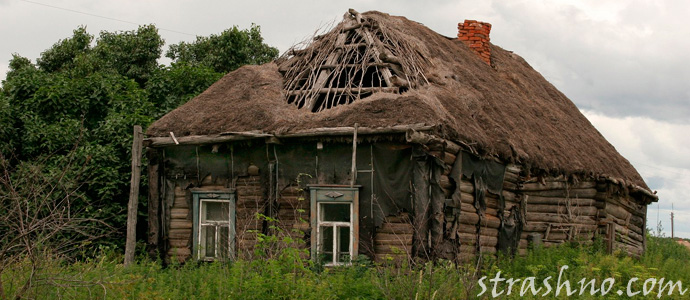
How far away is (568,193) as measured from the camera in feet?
53.3

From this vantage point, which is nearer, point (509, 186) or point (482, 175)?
point (482, 175)

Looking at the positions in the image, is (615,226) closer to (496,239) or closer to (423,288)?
(496,239)

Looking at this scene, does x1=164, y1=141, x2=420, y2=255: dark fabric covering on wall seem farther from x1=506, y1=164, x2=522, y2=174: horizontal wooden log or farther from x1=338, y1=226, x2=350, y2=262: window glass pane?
x1=506, y1=164, x2=522, y2=174: horizontal wooden log

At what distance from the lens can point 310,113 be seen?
12.9 m

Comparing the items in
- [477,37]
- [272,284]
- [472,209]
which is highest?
[477,37]

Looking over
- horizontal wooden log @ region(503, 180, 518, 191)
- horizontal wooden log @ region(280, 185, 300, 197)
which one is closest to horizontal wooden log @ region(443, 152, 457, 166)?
horizontal wooden log @ region(503, 180, 518, 191)

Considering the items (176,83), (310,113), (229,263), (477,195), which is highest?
(176,83)

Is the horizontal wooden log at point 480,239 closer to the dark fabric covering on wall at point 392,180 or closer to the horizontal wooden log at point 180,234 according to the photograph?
the dark fabric covering on wall at point 392,180

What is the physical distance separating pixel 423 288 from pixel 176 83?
1258 centimetres

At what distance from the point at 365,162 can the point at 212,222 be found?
311cm

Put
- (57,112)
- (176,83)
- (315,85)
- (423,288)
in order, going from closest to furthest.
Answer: (423,288) → (315,85) → (57,112) → (176,83)

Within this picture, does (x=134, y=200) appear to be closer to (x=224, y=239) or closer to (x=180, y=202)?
(x=180, y=202)

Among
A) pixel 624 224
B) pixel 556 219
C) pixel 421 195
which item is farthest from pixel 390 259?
pixel 624 224

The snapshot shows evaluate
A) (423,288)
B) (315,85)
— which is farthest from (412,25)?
(423,288)
